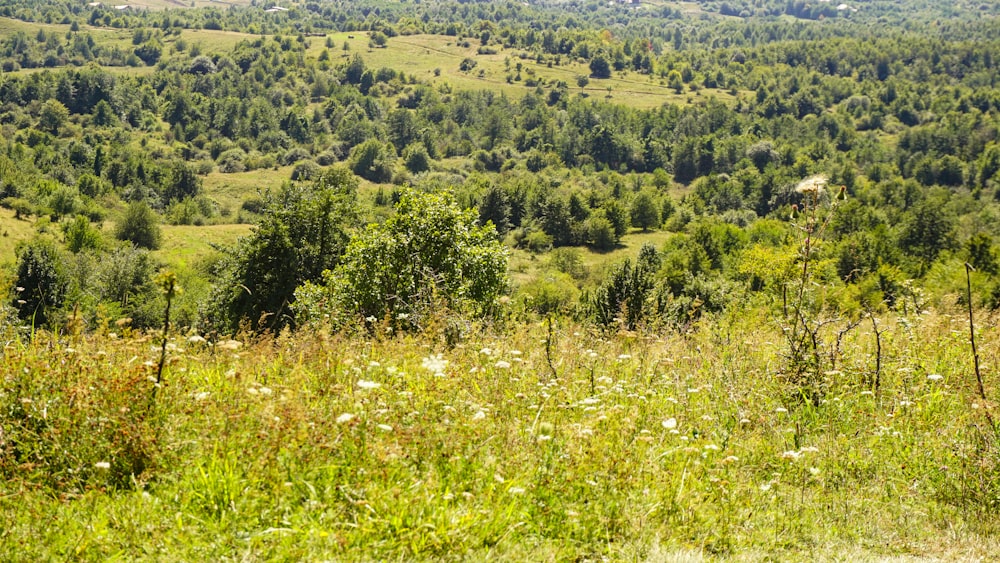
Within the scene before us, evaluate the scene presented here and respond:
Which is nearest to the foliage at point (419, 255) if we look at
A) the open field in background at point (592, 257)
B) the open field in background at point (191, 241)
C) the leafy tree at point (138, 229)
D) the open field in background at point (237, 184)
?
the open field in background at point (592, 257)

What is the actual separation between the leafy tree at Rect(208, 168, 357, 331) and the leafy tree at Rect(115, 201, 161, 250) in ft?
268

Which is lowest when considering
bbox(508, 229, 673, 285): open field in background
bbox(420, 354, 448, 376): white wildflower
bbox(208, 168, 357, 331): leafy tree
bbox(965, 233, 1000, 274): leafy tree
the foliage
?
bbox(508, 229, 673, 285): open field in background

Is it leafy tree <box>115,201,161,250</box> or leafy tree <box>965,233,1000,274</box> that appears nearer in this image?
leafy tree <box>965,233,1000,274</box>

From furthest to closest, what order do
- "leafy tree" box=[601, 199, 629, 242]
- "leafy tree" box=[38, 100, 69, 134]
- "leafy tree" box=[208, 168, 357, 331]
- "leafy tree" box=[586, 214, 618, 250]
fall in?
1. "leafy tree" box=[38, 100, 69, 134]
2. "leafy tree" box=[601, 199, 629, 242]
3. "leafy tree" box=[586, 214, 618, 250]
4. "leafy tree" box=[208, 168, 357, 331]

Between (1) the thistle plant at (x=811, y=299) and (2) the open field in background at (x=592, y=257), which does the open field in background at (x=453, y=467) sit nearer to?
(1) the thistle plant at (x=811, y=299)

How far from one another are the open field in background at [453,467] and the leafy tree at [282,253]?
74.9 ft

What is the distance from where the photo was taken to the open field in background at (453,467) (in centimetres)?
382

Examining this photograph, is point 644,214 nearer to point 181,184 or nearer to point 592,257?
point 592,257

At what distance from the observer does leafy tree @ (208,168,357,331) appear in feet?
92.4

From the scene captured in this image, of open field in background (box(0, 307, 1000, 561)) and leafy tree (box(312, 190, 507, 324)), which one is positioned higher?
open field in background (box(0, 307, 1000, 561))

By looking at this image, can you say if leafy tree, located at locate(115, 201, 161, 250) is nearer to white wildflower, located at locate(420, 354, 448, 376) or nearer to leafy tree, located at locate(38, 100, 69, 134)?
leafy tree, located at locate(38, 100, 69, 134)

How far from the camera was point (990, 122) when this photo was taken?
17575 cm

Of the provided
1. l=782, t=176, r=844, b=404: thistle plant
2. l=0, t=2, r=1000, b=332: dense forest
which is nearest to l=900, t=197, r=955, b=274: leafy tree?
l=0, t=2, r=1000, b=332: dense forest

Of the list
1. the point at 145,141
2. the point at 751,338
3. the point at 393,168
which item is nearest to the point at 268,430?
the point at 751,338
